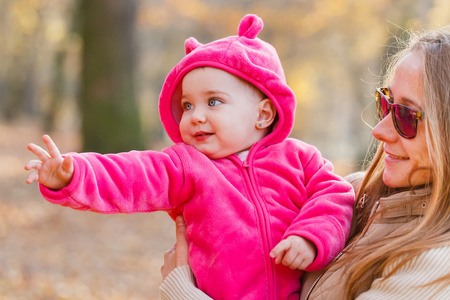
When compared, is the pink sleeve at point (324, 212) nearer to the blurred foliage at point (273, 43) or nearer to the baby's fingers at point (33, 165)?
the baby's fingers at point (33, 165)

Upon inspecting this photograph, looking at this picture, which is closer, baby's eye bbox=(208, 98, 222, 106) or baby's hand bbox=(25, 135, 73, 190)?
baby's hand bbox=(25, 135, 73, 190)

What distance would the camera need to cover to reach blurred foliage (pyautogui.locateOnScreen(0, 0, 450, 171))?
14.0m

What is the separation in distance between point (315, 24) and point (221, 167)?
14783mm

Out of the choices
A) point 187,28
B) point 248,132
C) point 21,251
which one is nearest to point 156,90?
point 187,28

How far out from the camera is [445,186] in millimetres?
2232

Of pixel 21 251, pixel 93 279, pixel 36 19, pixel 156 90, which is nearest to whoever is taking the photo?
pixel 93 279

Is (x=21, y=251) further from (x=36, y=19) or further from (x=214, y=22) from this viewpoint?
(x=36, y=19)

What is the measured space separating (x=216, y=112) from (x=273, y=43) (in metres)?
20.2

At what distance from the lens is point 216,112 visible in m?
2.68

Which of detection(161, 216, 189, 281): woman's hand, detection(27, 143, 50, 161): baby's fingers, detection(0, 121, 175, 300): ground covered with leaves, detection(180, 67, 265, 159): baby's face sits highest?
detection(180, 67, 265, 159): baby's face

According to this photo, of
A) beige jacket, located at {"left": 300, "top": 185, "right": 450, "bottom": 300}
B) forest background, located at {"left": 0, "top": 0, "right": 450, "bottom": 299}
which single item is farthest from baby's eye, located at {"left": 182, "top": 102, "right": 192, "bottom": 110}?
forest background, located at {"left": 0, "top": 0, "right": 450, "bottom": 299}

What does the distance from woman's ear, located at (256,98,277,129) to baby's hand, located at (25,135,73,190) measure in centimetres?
97

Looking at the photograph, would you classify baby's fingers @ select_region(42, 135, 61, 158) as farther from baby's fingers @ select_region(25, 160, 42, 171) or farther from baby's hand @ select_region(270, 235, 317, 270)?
baby's hand @ select_region(270, 235, 317, 270)

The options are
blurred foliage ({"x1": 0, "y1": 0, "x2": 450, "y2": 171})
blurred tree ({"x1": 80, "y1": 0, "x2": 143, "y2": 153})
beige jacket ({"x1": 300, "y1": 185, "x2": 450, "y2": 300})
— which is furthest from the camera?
blurred foliage ({"x1": 0, "y1": 0, "x2": 450, "y2": 171})
